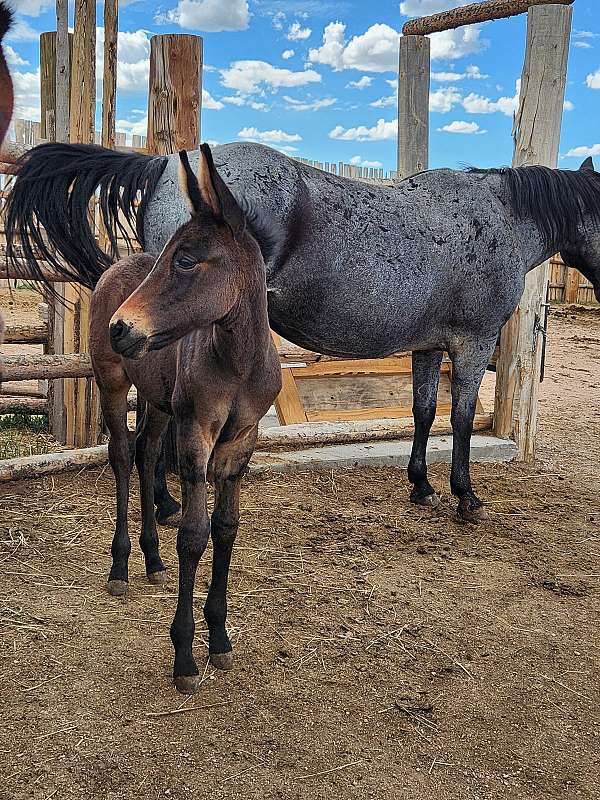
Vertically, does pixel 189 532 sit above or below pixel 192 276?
below

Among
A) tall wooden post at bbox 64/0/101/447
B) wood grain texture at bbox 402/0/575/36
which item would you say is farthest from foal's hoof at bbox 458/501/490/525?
wood grain texture at bbox 402/0/575/36

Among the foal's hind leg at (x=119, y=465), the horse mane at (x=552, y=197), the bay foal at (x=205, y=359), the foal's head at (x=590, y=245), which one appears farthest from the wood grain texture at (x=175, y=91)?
the foal's head at (x=590, y=245)

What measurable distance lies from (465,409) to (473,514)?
27.2 inches

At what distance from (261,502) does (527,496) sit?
1.99 metres

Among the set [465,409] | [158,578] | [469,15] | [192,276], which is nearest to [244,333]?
[192,276]

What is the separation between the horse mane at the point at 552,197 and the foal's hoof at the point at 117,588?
3409 millimetres

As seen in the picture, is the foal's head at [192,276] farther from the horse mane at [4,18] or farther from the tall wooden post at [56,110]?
the tall wooden post at [56,110]

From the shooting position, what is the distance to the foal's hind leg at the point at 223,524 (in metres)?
2.87

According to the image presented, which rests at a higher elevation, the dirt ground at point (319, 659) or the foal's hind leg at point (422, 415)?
the foal's hind leg at point (422, 415)

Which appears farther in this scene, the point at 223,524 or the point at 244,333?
the point at 223,524

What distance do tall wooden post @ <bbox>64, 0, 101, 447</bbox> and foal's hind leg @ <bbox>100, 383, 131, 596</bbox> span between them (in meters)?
1.77

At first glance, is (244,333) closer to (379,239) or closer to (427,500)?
(379,239)

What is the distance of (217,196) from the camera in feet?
7.89

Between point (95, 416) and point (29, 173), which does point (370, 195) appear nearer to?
point (29, 173)
